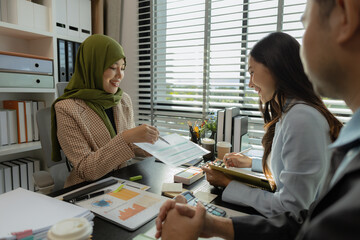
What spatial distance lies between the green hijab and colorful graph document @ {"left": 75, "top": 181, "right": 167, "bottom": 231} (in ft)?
2.11

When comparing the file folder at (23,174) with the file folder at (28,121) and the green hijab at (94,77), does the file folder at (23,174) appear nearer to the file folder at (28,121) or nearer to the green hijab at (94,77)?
the file folder at (28,121)

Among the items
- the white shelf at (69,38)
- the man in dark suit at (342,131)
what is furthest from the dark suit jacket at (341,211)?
the white shelf at (69,38)

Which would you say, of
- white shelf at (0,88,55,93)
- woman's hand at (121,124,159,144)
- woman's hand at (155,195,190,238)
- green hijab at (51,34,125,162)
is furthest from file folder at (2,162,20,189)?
woman's hand at (155,195,190,238)

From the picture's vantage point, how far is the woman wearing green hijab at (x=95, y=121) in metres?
1.25

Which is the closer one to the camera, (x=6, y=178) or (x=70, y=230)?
(x=70, y=230)

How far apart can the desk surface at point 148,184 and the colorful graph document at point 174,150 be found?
96mm

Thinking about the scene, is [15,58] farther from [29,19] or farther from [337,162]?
[337,162]

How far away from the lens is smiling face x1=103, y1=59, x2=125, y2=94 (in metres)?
1.56

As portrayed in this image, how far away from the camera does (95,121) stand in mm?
1485

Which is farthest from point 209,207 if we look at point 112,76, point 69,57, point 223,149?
point 69,57

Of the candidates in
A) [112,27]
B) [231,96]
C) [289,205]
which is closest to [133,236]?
[289,205]

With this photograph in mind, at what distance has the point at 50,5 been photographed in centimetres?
210

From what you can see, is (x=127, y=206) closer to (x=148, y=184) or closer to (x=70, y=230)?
(x=148, y=184)

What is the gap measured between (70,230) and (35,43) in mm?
2320
